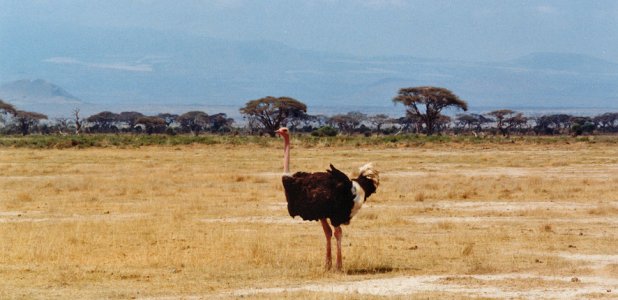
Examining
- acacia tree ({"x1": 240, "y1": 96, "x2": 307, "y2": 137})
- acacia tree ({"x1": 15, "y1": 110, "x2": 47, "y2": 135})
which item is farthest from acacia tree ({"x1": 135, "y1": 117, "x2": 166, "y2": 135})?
acacia tree ({"x1": 240, "y1": 96, "x2": 307, "y2": 137})

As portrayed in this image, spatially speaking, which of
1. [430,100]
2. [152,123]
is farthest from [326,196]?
[152,123]

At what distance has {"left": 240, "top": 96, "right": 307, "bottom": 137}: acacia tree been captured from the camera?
283 feet

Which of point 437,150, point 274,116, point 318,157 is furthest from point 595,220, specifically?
point 274,116

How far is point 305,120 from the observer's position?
112 meters

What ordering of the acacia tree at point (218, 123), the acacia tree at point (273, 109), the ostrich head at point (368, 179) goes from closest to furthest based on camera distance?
the ostrich head at point (368, 179) < the acacia tree at point (273, 109) < the acacia tree at point (218, 123)

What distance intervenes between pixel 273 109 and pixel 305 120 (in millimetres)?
24452

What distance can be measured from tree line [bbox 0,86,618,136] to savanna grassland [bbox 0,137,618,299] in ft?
137

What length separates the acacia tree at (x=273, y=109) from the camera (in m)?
86.1

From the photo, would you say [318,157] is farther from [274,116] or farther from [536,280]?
[274,116]

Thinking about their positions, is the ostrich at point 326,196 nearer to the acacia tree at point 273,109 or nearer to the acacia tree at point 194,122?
the acacia tree at point 273,109

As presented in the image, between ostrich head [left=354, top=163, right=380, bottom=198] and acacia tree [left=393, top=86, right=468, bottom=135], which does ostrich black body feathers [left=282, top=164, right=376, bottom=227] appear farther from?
acacia tree [left=393, top=86, right=468, bottom=135]

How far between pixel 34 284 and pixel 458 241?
7.14 metres

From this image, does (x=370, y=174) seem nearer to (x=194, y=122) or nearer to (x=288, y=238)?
(x=288, y=238)

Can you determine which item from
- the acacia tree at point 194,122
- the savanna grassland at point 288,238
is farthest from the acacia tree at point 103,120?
the savanna grassland at point 288,238
